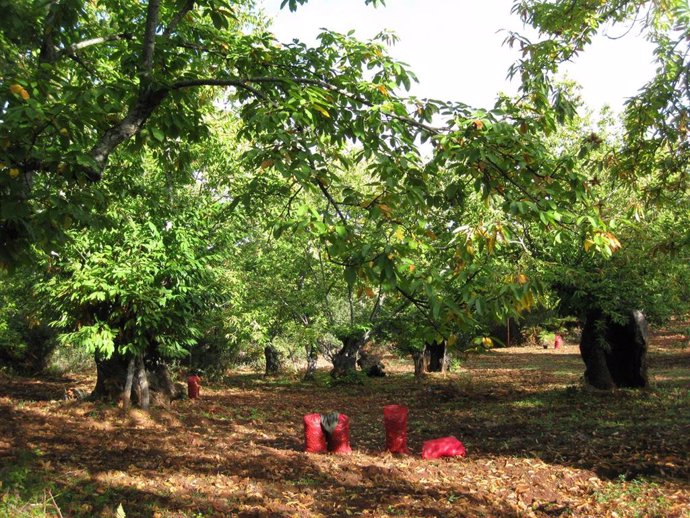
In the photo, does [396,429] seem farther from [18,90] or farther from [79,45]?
[18,90]

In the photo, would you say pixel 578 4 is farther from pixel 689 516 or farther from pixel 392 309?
pixel 392 309

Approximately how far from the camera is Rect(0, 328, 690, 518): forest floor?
6047 millimetres

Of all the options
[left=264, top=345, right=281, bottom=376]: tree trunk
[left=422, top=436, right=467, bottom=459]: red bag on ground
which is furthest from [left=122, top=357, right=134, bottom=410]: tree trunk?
[left=264, top=345, right=281, bottom=376]: tree trunk

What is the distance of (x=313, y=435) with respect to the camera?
8.95 meters

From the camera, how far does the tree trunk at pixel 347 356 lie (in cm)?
1967

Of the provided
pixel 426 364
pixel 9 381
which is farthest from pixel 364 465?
pixel 426 364

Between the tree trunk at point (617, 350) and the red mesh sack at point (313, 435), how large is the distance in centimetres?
834

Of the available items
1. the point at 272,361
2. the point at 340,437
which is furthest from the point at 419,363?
the point at 340,437

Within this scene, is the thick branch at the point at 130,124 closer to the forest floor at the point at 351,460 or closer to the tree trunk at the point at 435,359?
the forest floor at the point at 351,460

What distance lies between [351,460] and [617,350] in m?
9.19

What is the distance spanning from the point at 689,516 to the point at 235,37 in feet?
22.8

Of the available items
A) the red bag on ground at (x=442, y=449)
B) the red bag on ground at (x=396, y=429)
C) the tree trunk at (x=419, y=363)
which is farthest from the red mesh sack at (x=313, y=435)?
the tree trunk at (x=419, y=363)

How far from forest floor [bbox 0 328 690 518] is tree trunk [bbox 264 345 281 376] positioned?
825 centimetres

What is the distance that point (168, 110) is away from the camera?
5180mm
